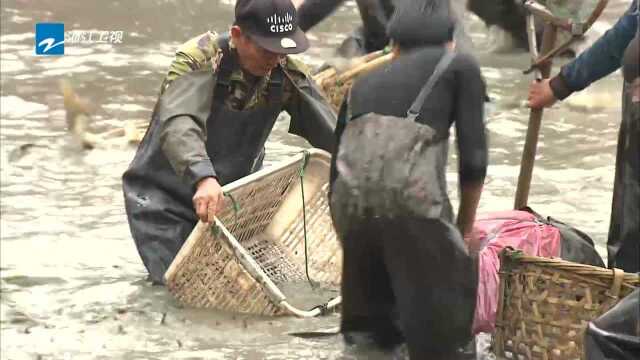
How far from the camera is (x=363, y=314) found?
169 inches

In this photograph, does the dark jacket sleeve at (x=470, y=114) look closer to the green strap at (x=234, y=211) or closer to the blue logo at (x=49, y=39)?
the green strap at (x=234, y=211)

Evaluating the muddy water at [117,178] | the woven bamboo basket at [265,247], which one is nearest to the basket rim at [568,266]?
the muddy water at [117,178]

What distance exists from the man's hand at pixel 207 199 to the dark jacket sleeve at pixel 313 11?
2253mm

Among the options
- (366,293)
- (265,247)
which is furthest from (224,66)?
(366,293)

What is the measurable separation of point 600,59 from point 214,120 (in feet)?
5.52

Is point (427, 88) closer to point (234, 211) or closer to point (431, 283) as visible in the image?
point (431, 283)

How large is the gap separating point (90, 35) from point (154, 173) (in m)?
6.73

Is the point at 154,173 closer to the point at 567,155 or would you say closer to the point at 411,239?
the point at 411,239

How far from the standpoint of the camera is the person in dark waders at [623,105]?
4.73 m

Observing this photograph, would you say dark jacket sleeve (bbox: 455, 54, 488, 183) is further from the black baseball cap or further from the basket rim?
the black baseball cap

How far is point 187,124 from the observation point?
5094 millimetres

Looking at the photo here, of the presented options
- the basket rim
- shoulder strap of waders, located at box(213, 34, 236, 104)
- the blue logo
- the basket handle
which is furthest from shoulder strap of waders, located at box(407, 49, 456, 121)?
the blue logo

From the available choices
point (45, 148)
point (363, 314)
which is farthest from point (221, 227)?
point (45, 148)

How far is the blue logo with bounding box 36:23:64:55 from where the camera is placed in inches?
444
